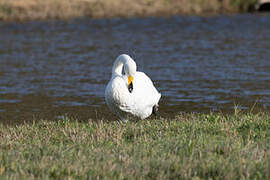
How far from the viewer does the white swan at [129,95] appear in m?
9.32

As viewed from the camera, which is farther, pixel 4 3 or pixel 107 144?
pixel 4 3

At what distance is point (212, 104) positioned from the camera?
13.1 m

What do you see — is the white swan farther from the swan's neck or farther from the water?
the water

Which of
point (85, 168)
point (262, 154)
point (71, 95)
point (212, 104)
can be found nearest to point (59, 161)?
point (85, 168)

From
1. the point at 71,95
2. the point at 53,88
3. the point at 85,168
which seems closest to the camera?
the point at 85,168

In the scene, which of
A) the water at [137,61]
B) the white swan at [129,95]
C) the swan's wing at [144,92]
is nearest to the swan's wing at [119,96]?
the white swan at [129,95]

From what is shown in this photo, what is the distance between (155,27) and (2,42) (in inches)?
322

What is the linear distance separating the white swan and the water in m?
2.33

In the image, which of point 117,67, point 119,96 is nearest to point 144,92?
point 119,96

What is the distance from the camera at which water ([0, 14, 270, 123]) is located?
13336mm

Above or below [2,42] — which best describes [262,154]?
above

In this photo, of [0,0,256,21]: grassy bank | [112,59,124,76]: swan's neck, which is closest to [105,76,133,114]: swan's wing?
[112,59,124,76]: swan's neck

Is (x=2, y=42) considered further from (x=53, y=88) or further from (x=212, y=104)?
(x=212, y=104)

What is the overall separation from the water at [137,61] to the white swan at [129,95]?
2328mm
